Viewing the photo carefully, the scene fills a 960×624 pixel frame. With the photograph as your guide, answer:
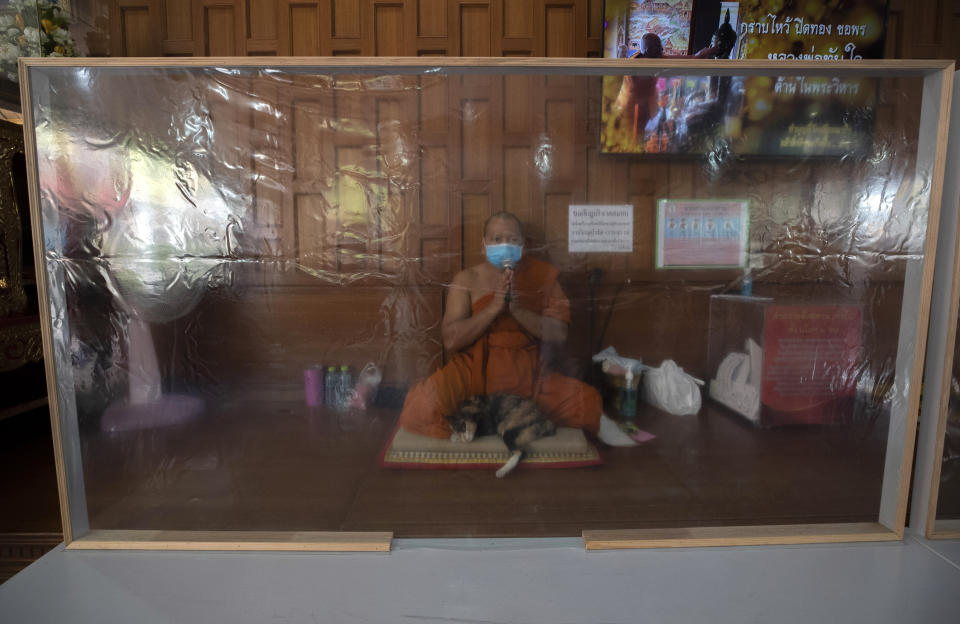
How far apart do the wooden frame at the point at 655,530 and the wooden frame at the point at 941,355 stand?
3 cm

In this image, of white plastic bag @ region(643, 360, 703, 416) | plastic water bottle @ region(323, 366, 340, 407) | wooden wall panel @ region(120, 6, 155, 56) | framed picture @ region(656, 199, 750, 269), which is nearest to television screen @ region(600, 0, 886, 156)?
framed picture @ region(656, 199, 750, 269)

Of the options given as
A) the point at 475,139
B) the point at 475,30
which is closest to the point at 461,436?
the point at 475,139

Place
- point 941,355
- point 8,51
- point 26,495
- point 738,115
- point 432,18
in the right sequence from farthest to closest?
1. point 432,18
2. point 8,51
3. point 26,495
4. point 738,115
5. point 941,355

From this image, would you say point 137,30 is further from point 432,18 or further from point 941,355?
point 941,355

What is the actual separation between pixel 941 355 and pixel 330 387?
144 centimetres

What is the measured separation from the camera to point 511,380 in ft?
4.71

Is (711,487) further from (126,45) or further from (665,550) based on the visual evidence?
(126,45)

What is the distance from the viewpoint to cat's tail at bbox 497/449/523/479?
122 centimetres

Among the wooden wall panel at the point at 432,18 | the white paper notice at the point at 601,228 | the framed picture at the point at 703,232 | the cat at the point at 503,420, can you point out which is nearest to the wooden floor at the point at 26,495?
the cat at the point at 503,420

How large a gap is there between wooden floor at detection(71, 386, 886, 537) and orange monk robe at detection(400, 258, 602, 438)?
4.5 inches

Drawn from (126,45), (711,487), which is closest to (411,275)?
(711,487)

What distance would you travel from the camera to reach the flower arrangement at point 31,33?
5.16ft

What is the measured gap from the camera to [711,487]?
1141 millimetres

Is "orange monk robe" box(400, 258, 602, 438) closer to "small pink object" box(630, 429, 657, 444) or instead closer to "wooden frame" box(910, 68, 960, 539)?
"small pink object" box(630, 429, 657, 444)
